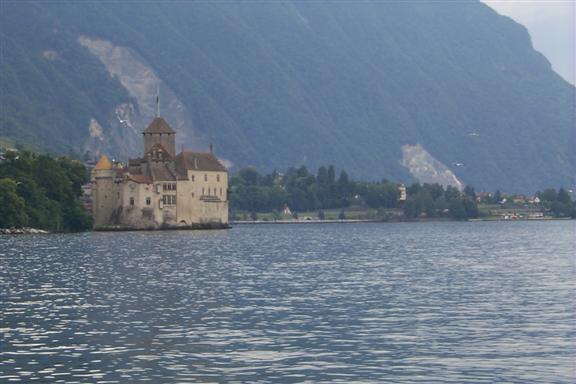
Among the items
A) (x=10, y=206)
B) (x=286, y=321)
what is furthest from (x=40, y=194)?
(x=286, y=321)

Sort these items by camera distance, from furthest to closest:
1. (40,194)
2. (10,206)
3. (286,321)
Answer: (40,194) → (10,206) → (286,321)

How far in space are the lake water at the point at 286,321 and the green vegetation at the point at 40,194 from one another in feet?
215

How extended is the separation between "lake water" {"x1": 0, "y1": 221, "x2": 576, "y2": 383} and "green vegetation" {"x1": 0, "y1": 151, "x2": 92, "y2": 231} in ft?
215

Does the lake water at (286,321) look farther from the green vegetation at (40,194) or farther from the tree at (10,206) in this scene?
the green vegetation at (40,194)

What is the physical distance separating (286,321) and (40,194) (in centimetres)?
12781

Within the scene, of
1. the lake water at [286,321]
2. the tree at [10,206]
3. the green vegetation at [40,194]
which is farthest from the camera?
the green vegetation at [40,194]

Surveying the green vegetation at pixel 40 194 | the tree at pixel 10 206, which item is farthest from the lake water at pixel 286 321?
the green vegetation at pixel 40 194

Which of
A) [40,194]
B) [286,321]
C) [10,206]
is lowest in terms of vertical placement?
[286,321]

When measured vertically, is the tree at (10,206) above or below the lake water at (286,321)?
above

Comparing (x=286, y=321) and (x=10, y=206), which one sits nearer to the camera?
(x=286, y=321)

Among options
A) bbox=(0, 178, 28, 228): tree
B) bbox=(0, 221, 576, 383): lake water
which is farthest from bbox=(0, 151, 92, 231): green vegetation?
bbox=(0, 221, 576, 383): lake water

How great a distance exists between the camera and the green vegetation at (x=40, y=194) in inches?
6791

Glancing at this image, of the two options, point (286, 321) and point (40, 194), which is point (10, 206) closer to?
point (40, 194)

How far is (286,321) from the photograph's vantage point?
5978 centimetres
